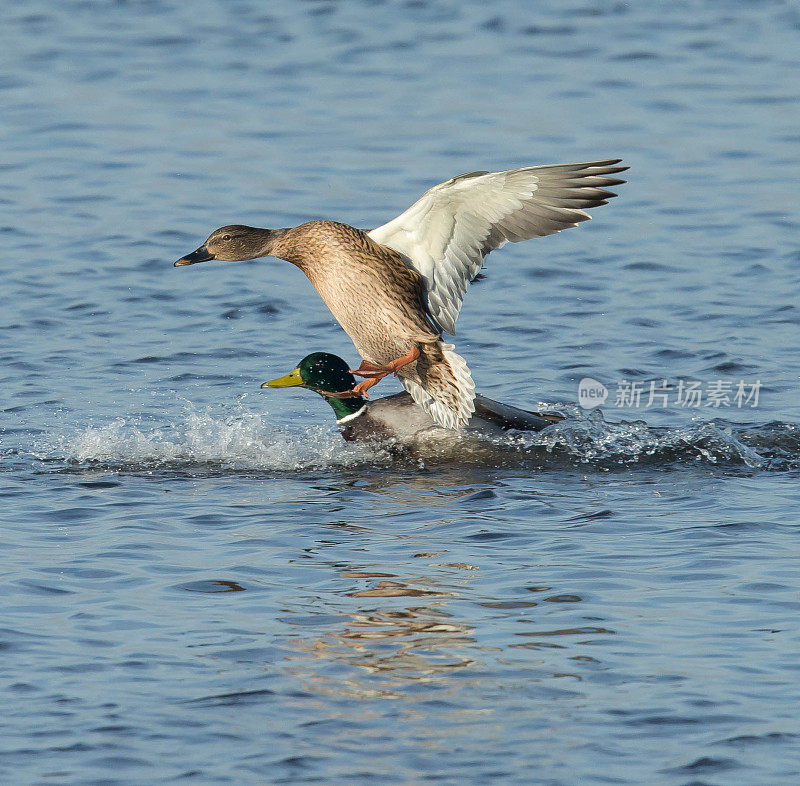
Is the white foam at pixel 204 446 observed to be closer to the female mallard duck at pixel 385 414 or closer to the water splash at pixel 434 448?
the water splash at pixel 434 448

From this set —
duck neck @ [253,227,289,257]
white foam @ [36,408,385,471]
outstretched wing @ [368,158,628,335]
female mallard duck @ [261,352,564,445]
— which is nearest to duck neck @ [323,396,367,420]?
female mallard duck @ [261,352,564,445]

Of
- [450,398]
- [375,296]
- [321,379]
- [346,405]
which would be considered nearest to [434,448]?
[450,398]

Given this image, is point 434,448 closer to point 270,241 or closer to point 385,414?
point 385,414

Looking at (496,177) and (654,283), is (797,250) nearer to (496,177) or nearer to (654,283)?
(654,283)

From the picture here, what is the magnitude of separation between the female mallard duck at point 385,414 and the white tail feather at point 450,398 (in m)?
0.17

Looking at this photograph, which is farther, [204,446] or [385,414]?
[385,414]

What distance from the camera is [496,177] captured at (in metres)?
7.95

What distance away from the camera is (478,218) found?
830 centimetres

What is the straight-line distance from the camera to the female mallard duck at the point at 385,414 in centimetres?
880

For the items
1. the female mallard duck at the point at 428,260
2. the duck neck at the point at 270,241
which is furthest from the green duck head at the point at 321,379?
the duck neck at the point at 270,241

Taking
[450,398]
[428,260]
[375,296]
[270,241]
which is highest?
[270,241]

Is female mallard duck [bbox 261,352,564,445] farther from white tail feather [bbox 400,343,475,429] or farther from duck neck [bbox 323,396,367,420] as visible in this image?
white tail feather [bbox 400,343,475,429]

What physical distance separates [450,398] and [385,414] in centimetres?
62

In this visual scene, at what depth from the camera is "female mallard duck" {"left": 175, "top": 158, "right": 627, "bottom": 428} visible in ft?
26.8
